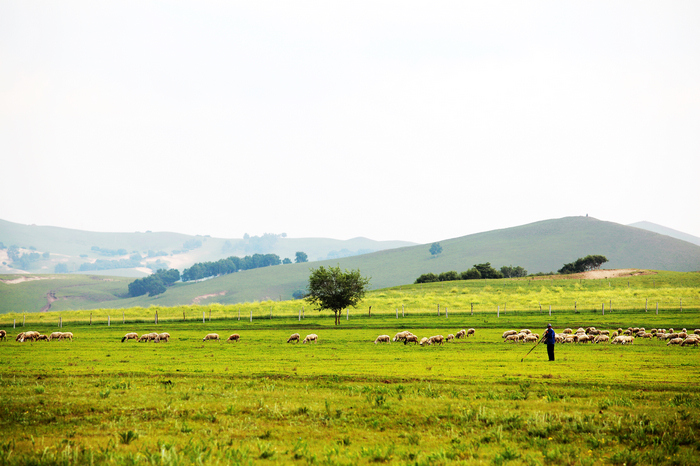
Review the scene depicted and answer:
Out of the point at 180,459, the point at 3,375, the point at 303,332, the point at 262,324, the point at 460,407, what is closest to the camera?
the point at 180,459

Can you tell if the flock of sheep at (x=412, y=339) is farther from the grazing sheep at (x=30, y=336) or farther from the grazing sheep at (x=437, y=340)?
the grazing sheep at (x=30, y=336)

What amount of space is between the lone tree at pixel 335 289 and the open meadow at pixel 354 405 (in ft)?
99.1

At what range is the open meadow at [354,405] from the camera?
10.8 m

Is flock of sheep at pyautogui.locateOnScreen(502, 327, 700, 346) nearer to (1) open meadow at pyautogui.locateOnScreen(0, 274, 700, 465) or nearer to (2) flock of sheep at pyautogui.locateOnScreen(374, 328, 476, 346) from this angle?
(1) open meadow at pyautogui.locateOnScreen(0, 274, 700, 465)

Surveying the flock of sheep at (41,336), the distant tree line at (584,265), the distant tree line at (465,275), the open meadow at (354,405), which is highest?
the distant tree line at (584,265)

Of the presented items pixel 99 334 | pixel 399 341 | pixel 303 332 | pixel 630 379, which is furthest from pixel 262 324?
pixel 630 379

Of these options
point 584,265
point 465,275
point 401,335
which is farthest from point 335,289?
point 584,265

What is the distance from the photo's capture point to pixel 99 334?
52.3m

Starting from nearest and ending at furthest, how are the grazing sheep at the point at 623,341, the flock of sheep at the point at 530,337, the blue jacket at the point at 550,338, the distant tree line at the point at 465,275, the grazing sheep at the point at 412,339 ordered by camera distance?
the blue jacket at the point at 550,338 → the grazing sheep at the point at 623,341 → the flock of sheep at the point at 530,337 → the grazing sheep at the point at 412,339 → the distant tree line at the point at 465,275

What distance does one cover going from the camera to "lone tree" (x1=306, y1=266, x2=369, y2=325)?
6612 centimetres

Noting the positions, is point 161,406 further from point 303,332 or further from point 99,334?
point 99,334

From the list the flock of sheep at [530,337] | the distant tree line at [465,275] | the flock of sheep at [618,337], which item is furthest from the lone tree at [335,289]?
the distant tree line at [465,275]

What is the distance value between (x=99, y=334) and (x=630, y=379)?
164 feet

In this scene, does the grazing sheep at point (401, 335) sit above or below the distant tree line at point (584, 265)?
below
